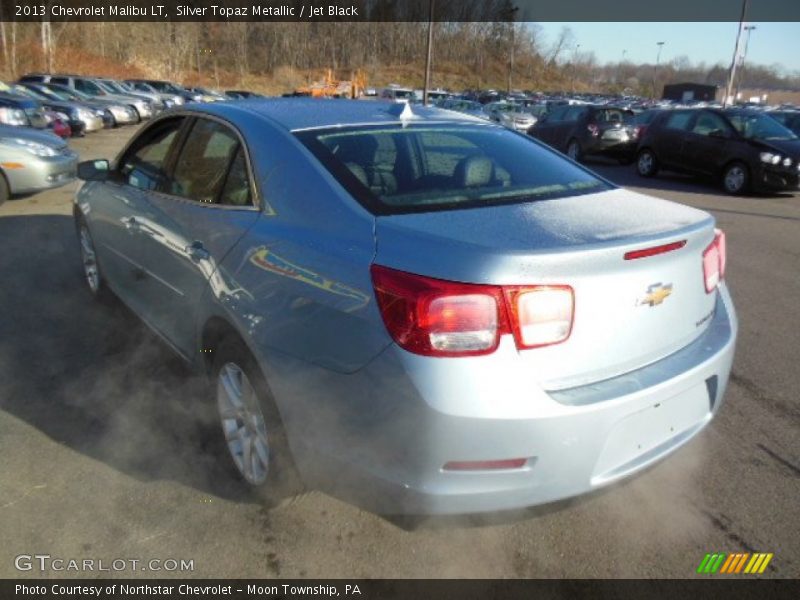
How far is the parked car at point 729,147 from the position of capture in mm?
11086

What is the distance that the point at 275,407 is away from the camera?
226 centimetres

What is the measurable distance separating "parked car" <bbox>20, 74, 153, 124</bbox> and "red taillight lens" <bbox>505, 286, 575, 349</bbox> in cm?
2443

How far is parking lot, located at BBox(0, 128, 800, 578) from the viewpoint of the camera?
2299mm

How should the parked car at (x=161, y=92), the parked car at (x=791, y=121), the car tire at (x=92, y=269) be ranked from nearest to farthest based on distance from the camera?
1. the car tire at (x=92, y=269)
2. the parked car at (x=791, y=121)
3. the parked car at (x=161, y=92)

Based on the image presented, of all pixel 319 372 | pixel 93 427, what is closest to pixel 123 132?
pixel 93 427

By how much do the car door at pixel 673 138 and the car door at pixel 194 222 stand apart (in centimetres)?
1185

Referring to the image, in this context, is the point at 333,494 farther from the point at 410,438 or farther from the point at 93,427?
the point at 93,427

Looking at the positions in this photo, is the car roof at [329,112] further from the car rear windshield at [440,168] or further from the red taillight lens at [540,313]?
the red taillight lens at [540,313]

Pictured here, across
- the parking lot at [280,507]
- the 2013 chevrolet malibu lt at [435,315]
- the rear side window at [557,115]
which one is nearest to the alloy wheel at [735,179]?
the rear side window at [557,115]

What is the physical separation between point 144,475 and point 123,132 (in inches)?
829

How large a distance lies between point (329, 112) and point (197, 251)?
2.94 ft

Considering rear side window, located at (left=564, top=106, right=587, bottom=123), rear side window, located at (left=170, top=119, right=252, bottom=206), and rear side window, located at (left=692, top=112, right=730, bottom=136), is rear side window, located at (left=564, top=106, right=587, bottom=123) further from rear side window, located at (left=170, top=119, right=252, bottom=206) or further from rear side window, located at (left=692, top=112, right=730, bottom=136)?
rear side window, located at (left=170, top=119, right=252, bottom=206)

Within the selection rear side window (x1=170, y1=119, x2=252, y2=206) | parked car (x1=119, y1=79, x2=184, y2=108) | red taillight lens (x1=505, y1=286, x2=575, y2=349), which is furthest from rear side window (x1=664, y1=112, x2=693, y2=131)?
parked car (x1=119, y1=79, x2=184, y2=108)

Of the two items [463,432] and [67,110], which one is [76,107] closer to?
[67,110]
